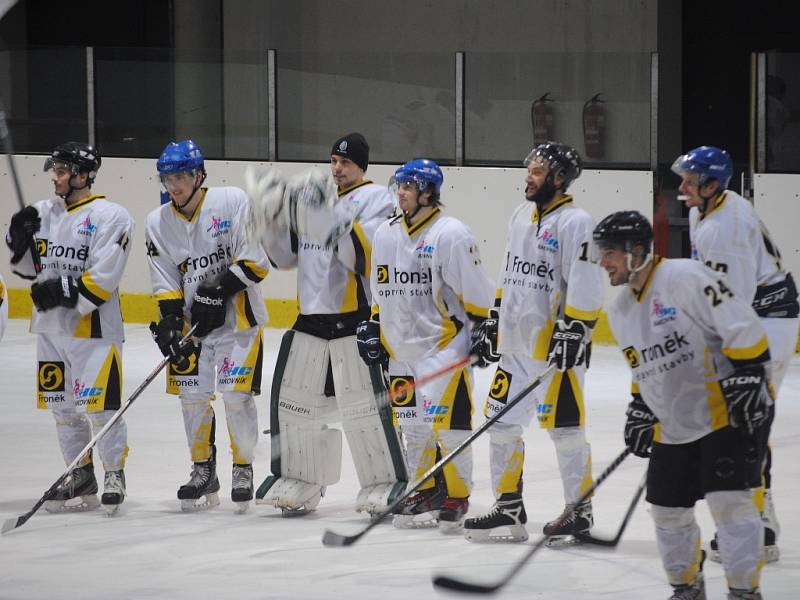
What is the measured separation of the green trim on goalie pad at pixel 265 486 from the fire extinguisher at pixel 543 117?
470cm

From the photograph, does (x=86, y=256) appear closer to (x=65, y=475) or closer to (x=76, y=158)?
(x=76, y=158)

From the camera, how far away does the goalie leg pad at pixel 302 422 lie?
5672mm

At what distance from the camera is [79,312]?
5637 millimetres

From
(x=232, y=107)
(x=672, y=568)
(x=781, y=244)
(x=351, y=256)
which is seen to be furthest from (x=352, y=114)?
(x=672, y=568)

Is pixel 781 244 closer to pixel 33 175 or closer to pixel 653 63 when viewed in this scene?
pixel 653 63

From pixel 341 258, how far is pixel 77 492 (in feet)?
4.37

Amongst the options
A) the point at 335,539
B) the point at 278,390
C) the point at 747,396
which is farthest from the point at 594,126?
the point at 747,396

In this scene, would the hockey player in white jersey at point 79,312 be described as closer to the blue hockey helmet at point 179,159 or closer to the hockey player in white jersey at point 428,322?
the blue hockey helmet at point 179,159

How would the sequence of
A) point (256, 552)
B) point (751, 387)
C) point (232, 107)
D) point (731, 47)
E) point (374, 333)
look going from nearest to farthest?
point (751, 387) < point (256, 552) < point (374, 333) < point (232, 107) < point (731, 47)

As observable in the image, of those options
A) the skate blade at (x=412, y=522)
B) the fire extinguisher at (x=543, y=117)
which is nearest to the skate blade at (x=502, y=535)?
the skate blade at (x=412, y=522)

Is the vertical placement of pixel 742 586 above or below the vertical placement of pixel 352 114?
below

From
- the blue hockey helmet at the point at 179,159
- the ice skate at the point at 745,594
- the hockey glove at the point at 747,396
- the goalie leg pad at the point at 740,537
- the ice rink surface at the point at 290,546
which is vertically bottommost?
the ice rink surface at the point at 290,546

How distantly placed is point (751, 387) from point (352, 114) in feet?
22.3

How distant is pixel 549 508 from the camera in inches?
223
